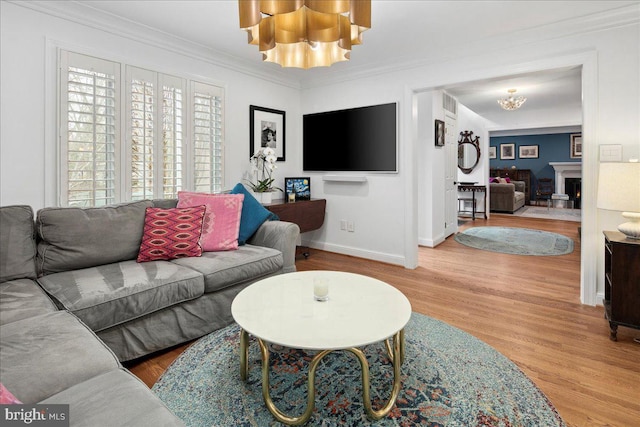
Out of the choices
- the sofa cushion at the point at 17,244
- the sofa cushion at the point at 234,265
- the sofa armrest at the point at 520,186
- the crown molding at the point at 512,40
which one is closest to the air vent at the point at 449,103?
the crown molding at the point at 512,40

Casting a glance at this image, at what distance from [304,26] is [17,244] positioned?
6.78 feet

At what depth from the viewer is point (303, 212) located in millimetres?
4355

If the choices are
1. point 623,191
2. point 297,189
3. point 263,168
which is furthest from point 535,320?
point 263,168

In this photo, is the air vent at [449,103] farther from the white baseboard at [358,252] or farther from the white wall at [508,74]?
the white baseboard at [358,252]

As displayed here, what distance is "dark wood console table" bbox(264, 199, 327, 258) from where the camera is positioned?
4035 mm

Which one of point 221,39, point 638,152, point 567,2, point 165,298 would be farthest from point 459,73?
point 165,298

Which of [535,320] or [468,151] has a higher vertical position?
[468,151]

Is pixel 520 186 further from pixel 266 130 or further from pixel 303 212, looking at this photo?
pixel 266 130

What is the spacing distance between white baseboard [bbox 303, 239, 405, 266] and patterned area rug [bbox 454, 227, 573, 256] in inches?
65.0

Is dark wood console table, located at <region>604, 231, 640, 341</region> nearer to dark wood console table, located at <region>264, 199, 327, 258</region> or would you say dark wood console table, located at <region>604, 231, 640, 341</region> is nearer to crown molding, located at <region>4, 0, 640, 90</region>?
crown molding, located at <region>4, 0, 640, 90</region>

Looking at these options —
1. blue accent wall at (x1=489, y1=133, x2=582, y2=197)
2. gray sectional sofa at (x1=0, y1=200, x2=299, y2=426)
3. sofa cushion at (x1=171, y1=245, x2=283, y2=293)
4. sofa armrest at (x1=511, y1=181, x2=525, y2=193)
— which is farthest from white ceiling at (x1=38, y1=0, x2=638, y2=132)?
blue accent wall at (x1=489, y1=133, x2=582, y2=197)

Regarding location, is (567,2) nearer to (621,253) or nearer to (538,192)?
(621,253)

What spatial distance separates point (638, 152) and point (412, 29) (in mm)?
2072

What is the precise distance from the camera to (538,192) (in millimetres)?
11289
